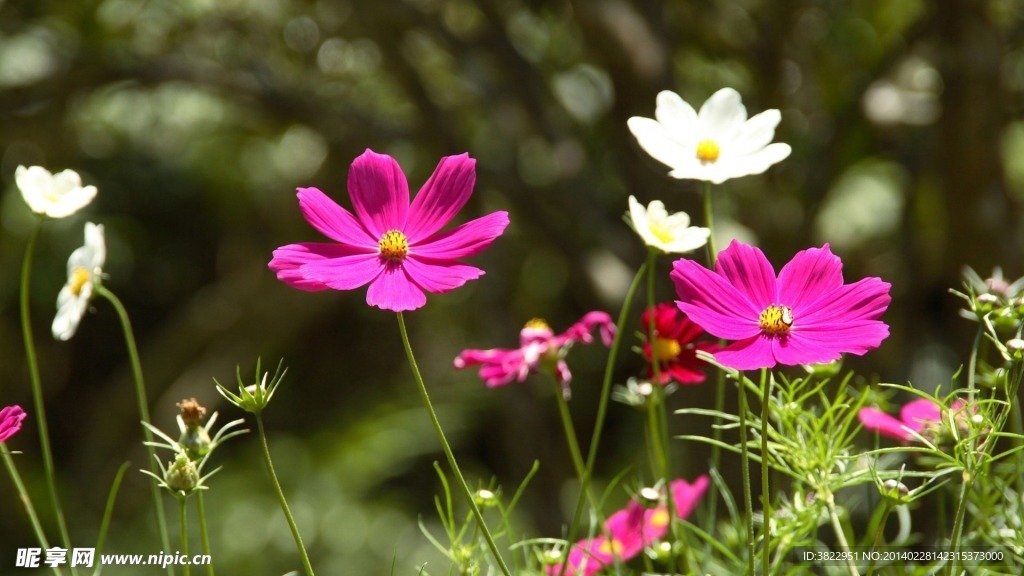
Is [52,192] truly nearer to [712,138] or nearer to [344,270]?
[344,270]

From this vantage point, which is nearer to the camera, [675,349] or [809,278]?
[809,278]

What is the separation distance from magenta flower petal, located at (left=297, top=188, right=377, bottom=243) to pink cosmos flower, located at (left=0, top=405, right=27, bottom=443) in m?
0.11

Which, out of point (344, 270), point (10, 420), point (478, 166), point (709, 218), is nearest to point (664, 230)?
point (709, 218)

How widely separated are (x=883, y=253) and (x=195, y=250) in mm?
2553

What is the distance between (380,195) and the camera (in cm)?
37

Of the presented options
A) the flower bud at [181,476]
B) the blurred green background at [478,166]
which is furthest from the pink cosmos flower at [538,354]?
the blurred green background at [478,166]

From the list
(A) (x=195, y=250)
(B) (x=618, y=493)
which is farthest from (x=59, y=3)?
(A) (x=195, y=250)

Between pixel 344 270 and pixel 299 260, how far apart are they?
16 millimetres

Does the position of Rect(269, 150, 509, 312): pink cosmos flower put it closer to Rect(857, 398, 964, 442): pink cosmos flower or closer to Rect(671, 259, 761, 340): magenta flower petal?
Rect(671, 259, 761, 340): magenta flower petal

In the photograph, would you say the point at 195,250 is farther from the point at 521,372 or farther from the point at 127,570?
the point at 521,372

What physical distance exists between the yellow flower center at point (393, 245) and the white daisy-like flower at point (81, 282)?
12 cm

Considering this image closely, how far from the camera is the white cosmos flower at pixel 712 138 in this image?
1.26 feet

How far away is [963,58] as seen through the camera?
149 centimetres

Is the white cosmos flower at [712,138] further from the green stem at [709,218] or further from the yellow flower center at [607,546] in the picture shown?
the yellow flower center at [607,546]
